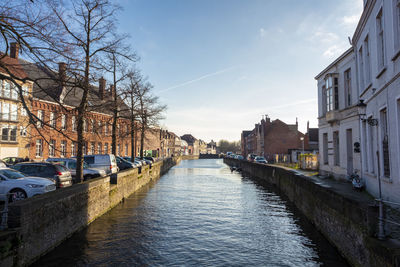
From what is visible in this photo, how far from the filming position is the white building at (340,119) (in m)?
15.9

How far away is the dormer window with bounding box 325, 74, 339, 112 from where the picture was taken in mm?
18359

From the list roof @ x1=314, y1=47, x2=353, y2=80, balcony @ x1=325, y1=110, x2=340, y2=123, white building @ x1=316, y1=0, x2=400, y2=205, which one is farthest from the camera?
balcony @ x1=325, y1=110, x2=340, y2=123

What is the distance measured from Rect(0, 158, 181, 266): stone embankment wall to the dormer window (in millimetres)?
14282

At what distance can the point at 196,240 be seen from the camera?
390 inches

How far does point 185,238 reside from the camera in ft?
33.1

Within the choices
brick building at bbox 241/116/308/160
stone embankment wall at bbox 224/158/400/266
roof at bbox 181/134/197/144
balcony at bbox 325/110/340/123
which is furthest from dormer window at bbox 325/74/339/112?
roof at bbox 181/134/197/144

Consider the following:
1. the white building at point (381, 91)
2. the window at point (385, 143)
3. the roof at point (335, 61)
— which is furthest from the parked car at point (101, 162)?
the roof at point (335, 61)

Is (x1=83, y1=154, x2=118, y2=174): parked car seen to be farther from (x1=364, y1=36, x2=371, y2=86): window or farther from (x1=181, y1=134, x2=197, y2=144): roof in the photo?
(x1=181, y1=134, x2=197, y2=144): roof

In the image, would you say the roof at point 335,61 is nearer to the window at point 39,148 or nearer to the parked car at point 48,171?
the parked car at point 48,171

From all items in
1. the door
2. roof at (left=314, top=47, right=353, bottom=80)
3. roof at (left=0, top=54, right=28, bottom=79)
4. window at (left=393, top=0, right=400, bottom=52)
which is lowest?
the door

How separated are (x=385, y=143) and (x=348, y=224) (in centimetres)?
439

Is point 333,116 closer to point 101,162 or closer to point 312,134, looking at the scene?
point 101,162

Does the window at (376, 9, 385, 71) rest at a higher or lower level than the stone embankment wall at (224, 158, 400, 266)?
higher

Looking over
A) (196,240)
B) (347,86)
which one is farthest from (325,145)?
(196,240)
